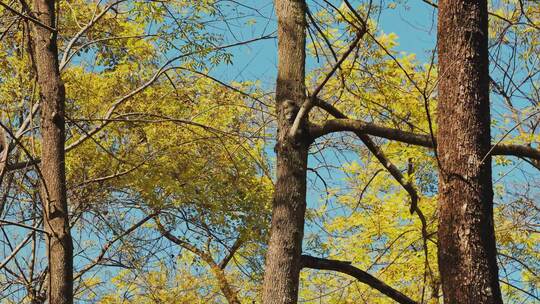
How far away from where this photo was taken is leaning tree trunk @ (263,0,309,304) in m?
5.13

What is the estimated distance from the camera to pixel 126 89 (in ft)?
36.6


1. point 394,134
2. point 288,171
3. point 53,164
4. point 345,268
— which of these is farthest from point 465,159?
point 53,164

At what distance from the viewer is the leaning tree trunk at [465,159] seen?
4070 millimetres

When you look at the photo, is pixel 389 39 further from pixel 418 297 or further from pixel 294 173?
pixel 294 173

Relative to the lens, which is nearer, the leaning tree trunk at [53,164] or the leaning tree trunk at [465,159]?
the leaning tree trunk at [465,159]

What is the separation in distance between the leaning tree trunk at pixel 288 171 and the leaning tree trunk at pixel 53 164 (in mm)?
1906

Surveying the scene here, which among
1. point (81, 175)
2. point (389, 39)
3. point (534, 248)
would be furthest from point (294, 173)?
point (534, 248)

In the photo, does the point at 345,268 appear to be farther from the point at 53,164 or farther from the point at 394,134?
the point at 53,164

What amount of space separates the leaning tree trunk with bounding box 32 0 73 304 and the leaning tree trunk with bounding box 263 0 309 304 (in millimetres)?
1906

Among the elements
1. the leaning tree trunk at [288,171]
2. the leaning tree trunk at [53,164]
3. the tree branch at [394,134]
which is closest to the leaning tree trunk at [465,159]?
the tree branch at [394,134]

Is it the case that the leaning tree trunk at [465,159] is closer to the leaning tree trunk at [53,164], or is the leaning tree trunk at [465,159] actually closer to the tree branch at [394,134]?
the tree branch at [394,134]

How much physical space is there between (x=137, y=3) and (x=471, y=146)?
5.53 m

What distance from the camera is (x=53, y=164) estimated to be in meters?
6.30

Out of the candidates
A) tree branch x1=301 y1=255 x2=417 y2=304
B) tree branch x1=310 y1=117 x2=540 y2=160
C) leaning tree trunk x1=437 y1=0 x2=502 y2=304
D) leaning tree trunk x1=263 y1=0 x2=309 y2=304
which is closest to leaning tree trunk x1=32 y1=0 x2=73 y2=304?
leaning tree trunk x1=263 y1=0 x2=309 y2=304
